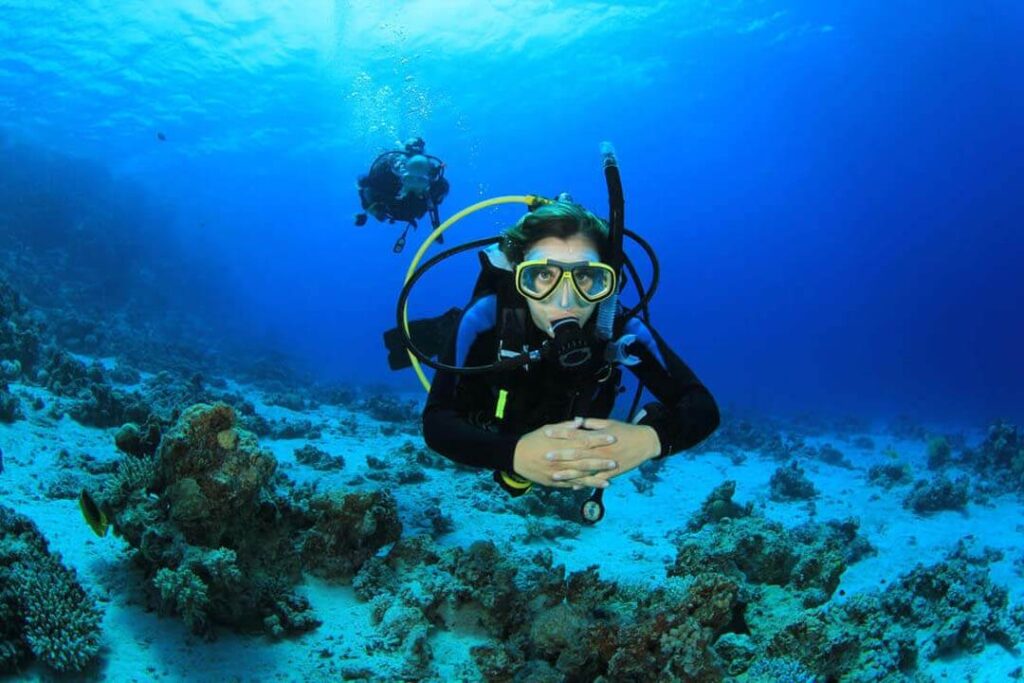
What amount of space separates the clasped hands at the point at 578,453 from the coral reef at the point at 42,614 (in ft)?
8.75

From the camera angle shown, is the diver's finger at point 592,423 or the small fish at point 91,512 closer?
the diver's finger at point 592,423

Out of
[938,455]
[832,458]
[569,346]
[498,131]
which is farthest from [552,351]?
[498,131]

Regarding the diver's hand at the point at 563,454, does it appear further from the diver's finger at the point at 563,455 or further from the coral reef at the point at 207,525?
the coral reef at the point at 207,525

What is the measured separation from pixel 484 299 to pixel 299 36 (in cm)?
3198

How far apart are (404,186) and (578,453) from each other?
10.4 m

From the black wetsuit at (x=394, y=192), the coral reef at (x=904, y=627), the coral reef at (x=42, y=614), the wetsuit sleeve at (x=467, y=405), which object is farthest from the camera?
the black wetsuit at (x=394, y=192)

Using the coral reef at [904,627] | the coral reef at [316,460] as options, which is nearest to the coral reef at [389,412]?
the coral reef at [316,460]

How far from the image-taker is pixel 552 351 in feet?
10.1

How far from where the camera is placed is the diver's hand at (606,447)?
97.8 inches

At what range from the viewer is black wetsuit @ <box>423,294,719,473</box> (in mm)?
3014

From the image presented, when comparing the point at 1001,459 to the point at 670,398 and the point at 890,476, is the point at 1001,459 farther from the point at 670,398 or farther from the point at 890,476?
the point at 670,398

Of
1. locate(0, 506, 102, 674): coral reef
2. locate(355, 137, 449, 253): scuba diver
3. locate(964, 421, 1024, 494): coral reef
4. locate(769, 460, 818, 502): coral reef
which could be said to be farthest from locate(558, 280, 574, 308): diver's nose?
locate(964, 421, 1024, 494): coral reef

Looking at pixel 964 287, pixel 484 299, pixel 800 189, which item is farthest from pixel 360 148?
pixel 964 287

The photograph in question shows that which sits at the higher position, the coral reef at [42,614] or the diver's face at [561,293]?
the diver's face at [561,293]
